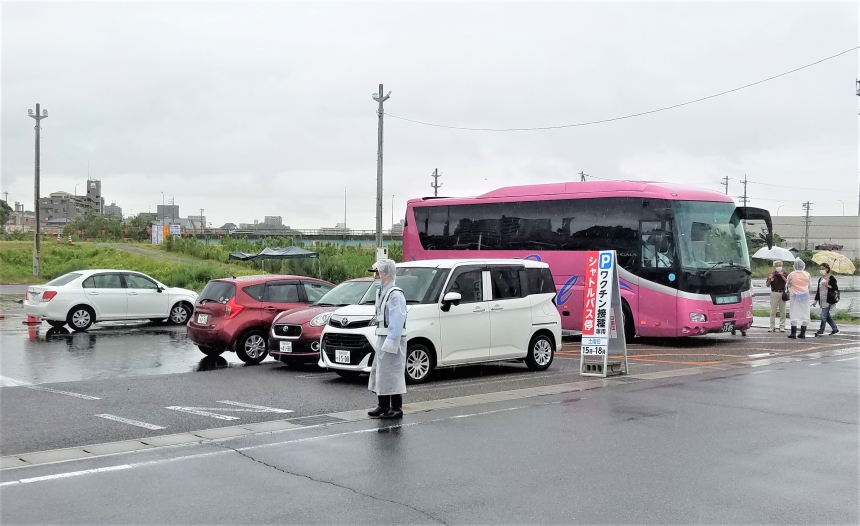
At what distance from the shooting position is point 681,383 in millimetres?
13109

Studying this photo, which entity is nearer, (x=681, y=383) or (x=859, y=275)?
(x=681, y=383)

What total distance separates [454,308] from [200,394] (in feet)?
13.6

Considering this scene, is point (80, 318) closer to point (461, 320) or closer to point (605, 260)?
point (461, 320)

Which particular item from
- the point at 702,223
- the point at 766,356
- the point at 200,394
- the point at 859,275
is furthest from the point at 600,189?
the point at 859,275

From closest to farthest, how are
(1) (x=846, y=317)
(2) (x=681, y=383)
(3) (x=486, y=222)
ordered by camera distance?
(2) (x=681, y=383), (3) (x=486, y=222), (1) (x=846, y=317)

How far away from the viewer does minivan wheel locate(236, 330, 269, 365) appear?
15906 millimetres

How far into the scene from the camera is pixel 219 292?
1614cm

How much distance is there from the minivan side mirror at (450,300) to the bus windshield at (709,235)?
8.20 m

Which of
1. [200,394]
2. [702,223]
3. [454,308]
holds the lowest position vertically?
[200,394]

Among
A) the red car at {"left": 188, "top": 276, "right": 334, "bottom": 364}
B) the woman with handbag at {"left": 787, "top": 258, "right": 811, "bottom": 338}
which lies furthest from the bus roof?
the red car at {"left": 188, "top": 276, "right": 334, "bottom": 364}

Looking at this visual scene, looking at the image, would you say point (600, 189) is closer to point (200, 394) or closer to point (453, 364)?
point (453, 364)

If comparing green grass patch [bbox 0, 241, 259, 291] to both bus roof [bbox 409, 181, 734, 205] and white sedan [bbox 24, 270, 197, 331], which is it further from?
bus roof [bbox 409, 181, 734, 205]

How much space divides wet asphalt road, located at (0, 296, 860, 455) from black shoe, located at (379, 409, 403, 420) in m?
0.97

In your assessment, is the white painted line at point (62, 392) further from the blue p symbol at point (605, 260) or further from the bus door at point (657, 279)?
the bus door at point (657, 279)
